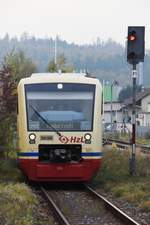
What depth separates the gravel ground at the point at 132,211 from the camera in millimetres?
11273

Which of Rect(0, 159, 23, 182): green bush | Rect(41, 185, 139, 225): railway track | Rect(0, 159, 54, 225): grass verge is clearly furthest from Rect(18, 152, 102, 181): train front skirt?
Rect(0, 159, 54, 225): grass verge

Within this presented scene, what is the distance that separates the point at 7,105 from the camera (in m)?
20.5

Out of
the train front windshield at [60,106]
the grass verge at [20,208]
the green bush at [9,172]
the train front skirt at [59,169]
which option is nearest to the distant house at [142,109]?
the green bush at [9,172]

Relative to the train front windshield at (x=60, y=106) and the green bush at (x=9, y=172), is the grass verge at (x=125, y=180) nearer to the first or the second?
the train front windshield at (x=60, y=106)

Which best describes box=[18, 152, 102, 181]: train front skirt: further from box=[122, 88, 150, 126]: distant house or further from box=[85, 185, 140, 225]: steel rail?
box=[122, 88, 150, 126]: distant house

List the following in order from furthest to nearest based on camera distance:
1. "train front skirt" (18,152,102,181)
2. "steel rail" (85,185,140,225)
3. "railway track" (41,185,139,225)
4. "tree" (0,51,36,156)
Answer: "tree" (0,51,36,156) < "train front skirt" (18,152,102,181) < "railway track" (41,185,139,225) < "steel rail" (85,185,140,225)

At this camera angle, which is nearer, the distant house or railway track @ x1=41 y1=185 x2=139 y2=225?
railway track @ x1=41 y1=185 x2=139 y2=225

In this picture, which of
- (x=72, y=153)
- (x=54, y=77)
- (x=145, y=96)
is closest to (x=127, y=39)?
(x=54, y=77)

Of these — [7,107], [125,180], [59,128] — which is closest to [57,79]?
[59,128]

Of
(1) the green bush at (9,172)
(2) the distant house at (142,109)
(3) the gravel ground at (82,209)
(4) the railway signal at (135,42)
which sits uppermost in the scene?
(4) the railway signal at (135,42)

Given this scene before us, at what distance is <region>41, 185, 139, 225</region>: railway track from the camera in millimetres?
11265

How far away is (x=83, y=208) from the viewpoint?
42.7 feet

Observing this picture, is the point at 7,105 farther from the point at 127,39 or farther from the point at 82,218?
the point at 82,218

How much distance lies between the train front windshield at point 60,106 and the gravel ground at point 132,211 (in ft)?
7.53
